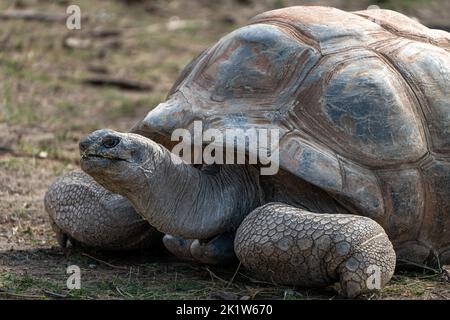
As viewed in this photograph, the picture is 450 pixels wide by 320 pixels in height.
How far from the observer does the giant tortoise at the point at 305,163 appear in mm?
4098

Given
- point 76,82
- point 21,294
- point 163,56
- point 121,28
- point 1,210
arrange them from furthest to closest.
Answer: point 121,28 → point 163,56 → point 76,82 → point 1,210 → point 21,294

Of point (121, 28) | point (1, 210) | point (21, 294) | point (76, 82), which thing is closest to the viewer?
point (21, 294)

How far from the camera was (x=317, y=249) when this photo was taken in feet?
13.3

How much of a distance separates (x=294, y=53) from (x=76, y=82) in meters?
5.20

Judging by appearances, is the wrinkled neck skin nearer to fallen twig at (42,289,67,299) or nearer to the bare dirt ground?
the bare dirt ground

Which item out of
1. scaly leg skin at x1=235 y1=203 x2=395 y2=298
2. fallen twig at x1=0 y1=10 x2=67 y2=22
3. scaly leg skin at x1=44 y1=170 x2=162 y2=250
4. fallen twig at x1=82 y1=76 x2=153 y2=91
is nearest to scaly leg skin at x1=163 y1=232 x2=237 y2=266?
scaly leg skin at x1=235 y1=203 x2=395 y2=298

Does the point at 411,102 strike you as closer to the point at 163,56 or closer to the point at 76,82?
the point at 76,82

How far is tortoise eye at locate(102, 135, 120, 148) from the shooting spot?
4.05 metres

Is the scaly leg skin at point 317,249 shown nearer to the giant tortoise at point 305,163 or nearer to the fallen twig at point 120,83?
the giant tortoise at point 305,163

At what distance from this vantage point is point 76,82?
9.52 meters

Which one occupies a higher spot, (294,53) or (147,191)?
(294,53)

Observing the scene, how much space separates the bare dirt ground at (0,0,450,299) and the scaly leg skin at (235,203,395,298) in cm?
10

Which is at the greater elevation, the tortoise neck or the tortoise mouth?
the tortoise mouth

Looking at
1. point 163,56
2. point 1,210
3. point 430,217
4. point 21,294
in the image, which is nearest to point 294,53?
point 430,217
